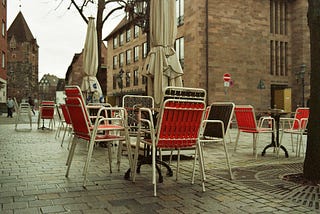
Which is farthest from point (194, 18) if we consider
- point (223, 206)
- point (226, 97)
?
point (223, 206)

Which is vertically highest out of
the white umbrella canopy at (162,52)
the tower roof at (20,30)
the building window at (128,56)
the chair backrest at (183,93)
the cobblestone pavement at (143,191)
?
the tower roof at (20,30)

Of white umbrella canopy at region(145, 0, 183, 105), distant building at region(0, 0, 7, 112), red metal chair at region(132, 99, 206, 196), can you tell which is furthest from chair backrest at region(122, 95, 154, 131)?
distant building at region(0, 0, 7, 112)

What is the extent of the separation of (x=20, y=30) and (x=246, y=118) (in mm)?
78215

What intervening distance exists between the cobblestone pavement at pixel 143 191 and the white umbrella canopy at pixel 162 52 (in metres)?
1.45

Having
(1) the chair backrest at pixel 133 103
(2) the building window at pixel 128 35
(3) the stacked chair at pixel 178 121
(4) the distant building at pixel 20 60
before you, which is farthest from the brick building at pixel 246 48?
(4) the distant building at pixel 20 60

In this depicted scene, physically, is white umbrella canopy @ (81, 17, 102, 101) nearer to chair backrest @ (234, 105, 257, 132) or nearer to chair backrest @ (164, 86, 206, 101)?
chair backrest @ (234, 105, 257, 132)

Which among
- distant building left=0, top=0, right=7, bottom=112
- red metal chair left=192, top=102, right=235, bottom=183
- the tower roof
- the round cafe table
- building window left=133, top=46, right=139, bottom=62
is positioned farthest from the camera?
the tower roof

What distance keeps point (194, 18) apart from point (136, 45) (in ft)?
52.1

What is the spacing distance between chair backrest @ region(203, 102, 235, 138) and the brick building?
17386 mm

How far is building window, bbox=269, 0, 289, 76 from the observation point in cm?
2678

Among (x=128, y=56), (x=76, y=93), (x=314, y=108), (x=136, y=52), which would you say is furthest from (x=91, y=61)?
(x=128, y=56)

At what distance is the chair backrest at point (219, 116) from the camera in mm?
4934

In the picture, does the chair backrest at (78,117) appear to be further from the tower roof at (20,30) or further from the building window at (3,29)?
the tower roof at (20,30)

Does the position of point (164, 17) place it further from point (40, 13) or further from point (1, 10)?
point (1, 10)
